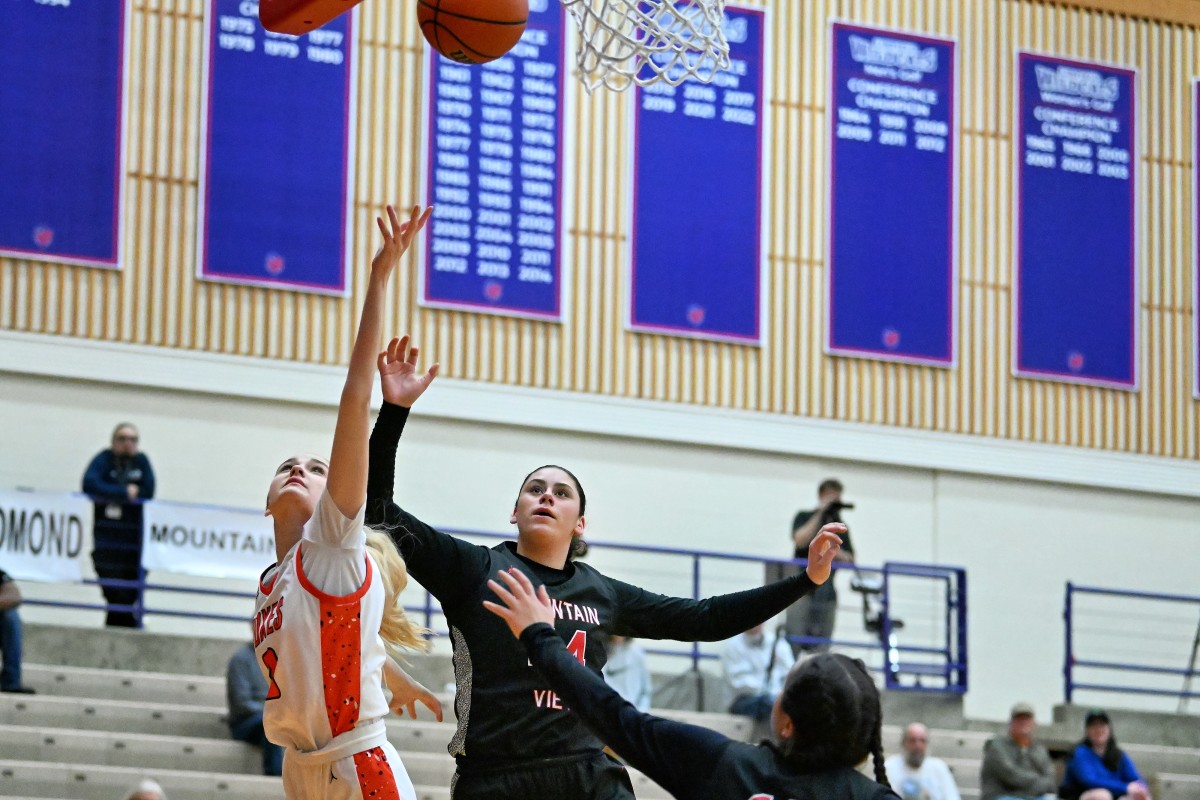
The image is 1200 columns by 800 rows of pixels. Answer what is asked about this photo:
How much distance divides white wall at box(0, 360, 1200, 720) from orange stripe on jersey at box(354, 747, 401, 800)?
10.1 metres

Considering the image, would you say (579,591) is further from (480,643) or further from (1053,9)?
(1053,9)

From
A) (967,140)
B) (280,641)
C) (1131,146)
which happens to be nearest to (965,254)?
(967,140)

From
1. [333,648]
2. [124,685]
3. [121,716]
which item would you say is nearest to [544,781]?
[333,648]

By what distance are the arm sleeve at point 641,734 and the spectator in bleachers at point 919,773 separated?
8105mm

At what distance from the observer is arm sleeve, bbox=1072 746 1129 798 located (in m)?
12.7

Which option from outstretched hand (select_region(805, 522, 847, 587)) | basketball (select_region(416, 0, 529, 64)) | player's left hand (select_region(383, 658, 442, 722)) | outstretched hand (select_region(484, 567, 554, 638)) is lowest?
player's left hand (select_region(383, 658, 442, 722))

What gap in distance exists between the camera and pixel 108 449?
13.4 metres

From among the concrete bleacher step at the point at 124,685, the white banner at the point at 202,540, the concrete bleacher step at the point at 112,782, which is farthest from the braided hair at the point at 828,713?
the white banner at the point at 202,540

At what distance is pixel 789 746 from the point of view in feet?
12.4

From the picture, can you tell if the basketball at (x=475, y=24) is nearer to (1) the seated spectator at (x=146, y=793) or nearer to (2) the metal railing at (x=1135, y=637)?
(1) the seated spectator at (x=146, y=793)

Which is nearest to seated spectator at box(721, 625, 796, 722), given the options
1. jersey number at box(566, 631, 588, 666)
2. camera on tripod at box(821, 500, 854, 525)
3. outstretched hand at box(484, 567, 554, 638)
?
camera on tripod at box(821, 500, 854, 525)

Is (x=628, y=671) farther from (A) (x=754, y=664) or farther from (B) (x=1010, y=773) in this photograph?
(B) (x=1010, y=773)

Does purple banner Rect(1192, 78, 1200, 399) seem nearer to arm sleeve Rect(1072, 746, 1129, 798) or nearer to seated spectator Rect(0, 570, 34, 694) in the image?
arm sleeve Rect(1072, 746, 1129, 798)

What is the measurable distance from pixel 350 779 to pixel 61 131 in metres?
10.9
